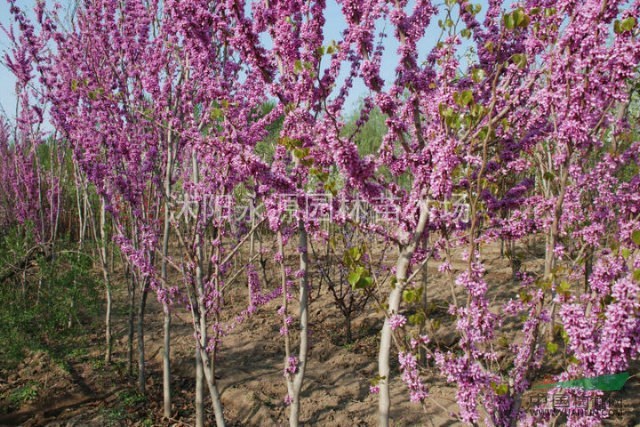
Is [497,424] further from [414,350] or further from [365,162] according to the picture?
[365,162]

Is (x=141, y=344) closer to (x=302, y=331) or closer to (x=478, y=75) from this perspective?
(x=302, y=331)

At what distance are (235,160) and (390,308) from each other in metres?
1.29

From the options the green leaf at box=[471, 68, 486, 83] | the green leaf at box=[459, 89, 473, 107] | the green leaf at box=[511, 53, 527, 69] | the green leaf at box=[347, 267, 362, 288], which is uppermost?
the green leaf at box=[511, 53, 527, 69]

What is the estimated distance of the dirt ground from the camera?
439cm

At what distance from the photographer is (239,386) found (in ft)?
16.5

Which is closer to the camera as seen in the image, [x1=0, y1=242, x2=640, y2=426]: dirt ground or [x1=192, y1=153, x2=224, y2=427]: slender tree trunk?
[x1=192, y1=153, x2=224, y2=427]: slender tree trunk

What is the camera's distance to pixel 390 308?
8.68 feet

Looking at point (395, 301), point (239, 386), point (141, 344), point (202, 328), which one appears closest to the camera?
point (395, 301)

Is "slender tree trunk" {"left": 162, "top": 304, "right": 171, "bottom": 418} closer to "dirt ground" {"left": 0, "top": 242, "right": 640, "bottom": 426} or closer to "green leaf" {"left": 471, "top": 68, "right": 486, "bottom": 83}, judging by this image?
"dirt ground" {"left": 0, "top": 242, "right": 640, "bottom": 426}

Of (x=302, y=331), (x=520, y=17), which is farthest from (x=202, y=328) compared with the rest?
(x=520, y=17)

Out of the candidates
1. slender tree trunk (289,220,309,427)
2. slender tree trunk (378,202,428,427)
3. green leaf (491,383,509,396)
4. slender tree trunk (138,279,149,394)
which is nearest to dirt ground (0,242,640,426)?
slender tree trunk (138,279,149,394)

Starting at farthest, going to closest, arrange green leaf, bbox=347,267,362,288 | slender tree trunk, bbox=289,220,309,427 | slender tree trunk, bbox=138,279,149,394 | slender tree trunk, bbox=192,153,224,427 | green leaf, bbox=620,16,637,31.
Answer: slender tree trunk, bbox=138,279,149,394 → slender tree trunk, bbox=192,153,224,427 → slender tree trunk, bbox=289,220,309,427 → green leaf, bbox=347,267,362,288 → green leaf, bbox=620,16,637,31

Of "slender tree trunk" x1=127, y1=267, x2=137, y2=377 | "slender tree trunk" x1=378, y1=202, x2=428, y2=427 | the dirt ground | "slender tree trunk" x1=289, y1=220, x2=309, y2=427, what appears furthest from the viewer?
"slender tree trunk" x1=127, y1=267, x2=137, y2=377

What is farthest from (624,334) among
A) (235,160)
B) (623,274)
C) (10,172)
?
(10,172)
